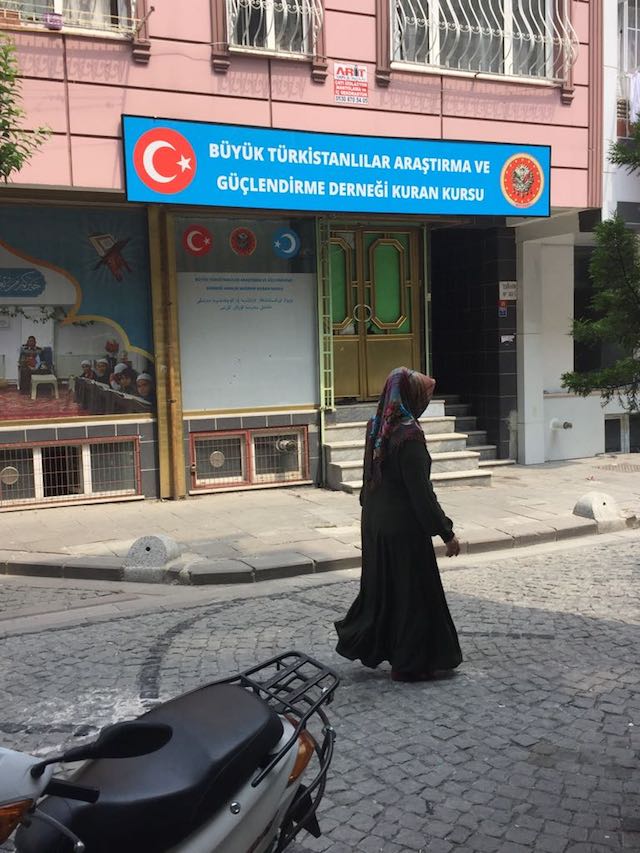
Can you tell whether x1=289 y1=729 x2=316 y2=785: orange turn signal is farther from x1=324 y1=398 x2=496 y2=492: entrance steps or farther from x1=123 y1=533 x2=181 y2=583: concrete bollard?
x1=324 y1=398 x2=496 y2=492: entrance steps

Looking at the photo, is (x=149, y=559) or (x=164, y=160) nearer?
(x=149, y=559)

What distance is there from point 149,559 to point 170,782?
17.7 feet

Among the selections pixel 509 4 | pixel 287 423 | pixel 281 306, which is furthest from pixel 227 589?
pixel 509 4

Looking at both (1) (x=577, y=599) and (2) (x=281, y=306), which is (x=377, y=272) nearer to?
(2) (x=281, y=306)

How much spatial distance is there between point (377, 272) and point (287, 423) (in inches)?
112

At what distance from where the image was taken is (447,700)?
A: 4.37m

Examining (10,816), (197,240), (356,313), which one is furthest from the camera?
(356,313)

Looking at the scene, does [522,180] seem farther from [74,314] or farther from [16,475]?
[16,475]

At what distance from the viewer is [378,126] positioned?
10648 millimetres

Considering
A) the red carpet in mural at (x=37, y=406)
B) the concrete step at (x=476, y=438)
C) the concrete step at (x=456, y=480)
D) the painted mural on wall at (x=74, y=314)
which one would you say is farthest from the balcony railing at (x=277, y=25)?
the concrete step at (x=476, y=438)

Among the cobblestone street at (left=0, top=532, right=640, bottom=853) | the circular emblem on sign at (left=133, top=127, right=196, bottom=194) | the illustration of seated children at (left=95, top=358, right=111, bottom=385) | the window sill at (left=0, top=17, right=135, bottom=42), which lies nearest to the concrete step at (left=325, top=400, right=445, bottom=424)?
the illustration of seated children at (left=95, top=358, right=111, bottom=385)

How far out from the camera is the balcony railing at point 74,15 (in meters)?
8.96

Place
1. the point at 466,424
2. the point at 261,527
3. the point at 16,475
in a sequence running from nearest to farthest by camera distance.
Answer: the point at 261,527, the point at 16,475, the point at 466,424

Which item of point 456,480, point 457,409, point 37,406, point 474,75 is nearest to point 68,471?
point 37,406
